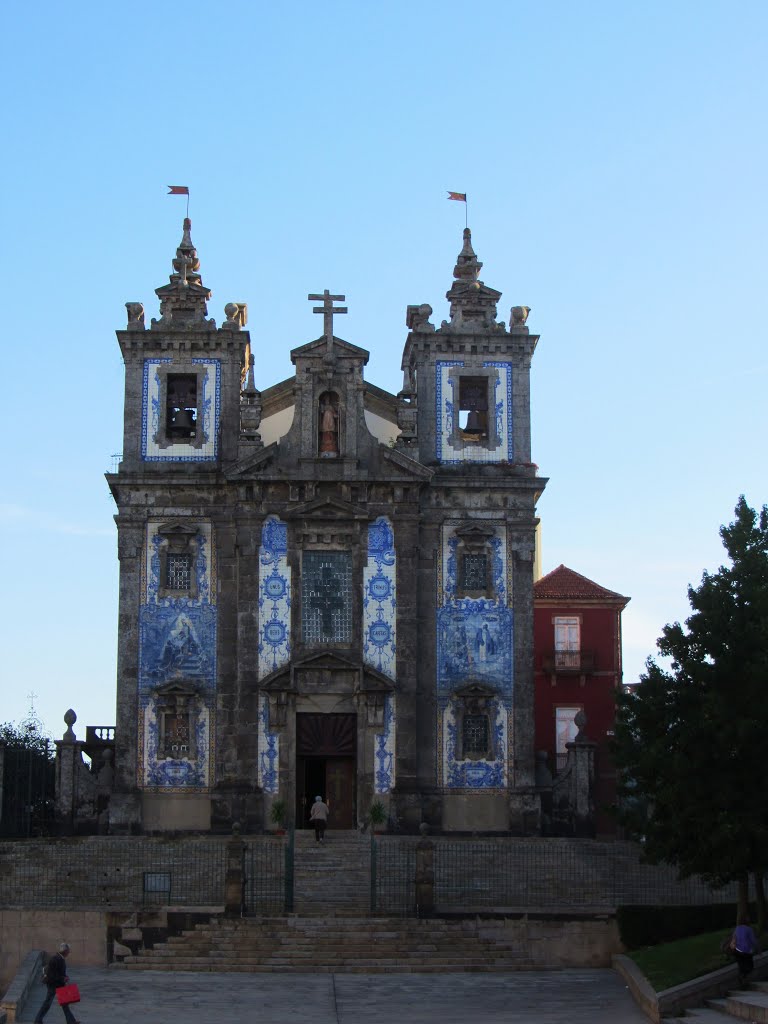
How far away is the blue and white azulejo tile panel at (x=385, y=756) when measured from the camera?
142 feet

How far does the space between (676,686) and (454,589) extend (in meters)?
14.6

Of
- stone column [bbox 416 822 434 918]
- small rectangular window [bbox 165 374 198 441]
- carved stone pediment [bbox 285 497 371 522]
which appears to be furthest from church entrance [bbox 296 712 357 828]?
stone column [bbox 416 822 434 918]

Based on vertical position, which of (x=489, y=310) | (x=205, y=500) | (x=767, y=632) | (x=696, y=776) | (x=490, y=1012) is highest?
(x=489, y=310)

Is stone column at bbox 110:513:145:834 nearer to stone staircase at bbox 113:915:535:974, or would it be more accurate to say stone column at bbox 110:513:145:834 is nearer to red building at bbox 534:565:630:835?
stone staircase at bbox 113:915:535:974

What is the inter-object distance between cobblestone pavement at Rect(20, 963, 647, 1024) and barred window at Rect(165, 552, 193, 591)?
14697mm

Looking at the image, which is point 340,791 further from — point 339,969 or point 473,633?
point 339,969

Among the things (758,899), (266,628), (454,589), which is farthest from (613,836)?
(758,899)

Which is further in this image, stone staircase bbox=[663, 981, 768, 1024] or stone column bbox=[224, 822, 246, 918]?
stone column bbox=[224, 822, 246, 918]

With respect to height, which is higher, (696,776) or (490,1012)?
(696,776)

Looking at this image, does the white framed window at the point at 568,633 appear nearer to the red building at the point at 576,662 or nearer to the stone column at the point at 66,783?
the red building at the point at 576,662

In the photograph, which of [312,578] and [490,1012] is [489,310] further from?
[490,1012]

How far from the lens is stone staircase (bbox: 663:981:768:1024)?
2436 centimetres

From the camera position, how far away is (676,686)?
101 feet

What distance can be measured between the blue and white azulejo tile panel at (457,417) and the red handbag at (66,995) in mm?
23344
